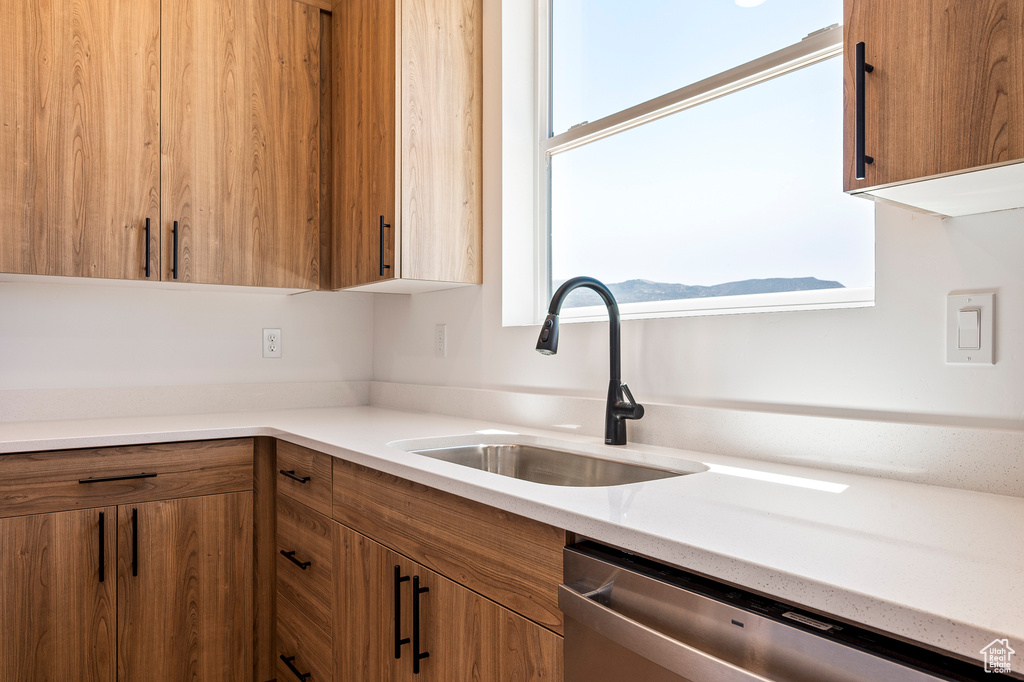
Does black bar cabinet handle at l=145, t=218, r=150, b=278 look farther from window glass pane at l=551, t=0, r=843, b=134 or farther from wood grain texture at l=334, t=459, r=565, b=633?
window glass pane at l=551, t=0, r=843, b=134

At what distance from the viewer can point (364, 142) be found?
7.19 ft

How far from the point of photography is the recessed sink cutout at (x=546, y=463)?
1.41m

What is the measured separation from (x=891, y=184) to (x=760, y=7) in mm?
897

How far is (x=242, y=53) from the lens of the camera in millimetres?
2250

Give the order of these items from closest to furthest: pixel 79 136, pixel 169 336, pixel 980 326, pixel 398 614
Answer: pixel 980 326
pixel 398 614
pixel 79 136
pixel 169 336

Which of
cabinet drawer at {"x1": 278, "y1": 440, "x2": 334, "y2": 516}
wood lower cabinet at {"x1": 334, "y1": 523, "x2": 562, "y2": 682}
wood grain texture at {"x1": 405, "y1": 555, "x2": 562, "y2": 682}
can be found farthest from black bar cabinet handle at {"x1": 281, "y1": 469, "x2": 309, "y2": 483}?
wood grain texture at {"x1": 405, "y1": 555, "x2": 562, "y2": 682}

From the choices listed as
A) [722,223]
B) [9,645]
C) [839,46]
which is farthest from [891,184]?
[9,645]

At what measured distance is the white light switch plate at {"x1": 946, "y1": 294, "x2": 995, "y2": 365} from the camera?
107 cm

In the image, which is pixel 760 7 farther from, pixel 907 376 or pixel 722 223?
pixel 907 376

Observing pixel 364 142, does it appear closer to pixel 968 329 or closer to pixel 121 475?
pixel 121 475

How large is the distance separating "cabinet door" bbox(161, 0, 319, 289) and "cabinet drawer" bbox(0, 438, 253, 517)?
0.58 metres

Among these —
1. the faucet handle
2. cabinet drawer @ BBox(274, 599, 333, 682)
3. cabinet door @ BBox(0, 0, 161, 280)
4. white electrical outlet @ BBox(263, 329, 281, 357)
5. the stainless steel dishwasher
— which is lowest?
cabinet drawer @ BBox(274, 599, 333, 682)

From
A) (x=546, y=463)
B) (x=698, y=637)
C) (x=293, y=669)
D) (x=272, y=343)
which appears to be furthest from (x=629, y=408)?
(x=272, y=343)

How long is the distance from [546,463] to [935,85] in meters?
1.15
